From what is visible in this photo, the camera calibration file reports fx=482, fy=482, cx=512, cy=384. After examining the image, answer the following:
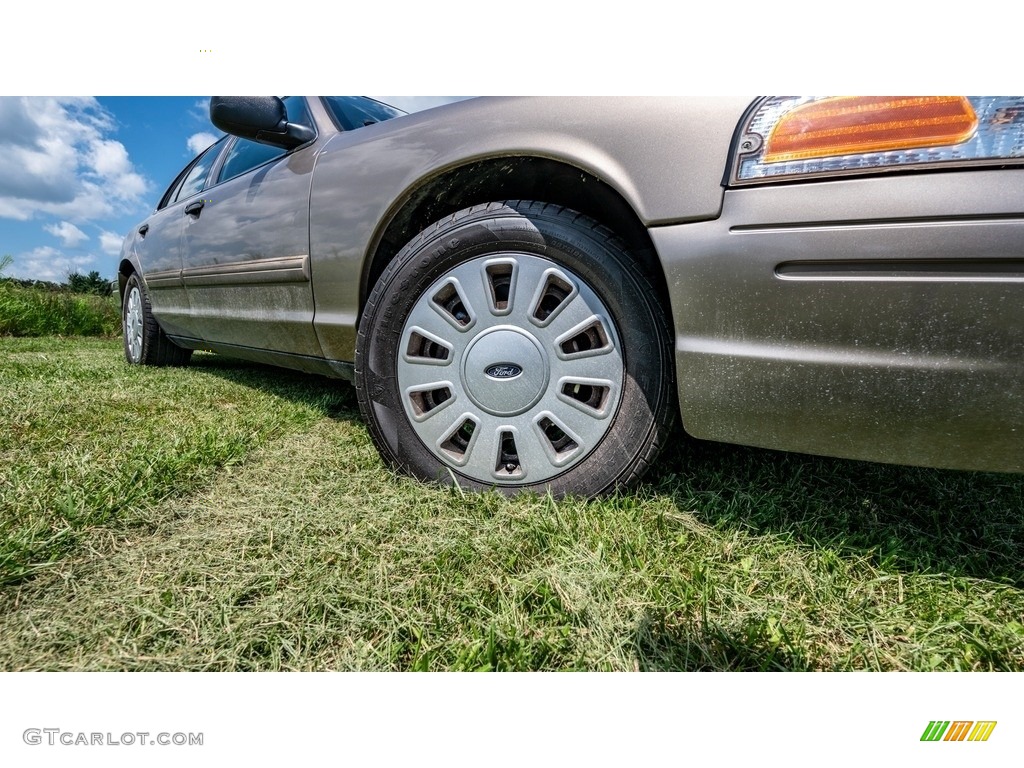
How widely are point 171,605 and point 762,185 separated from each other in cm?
132

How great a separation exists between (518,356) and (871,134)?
0.79 meters

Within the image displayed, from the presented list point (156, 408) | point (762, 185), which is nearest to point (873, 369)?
point (762, 185)

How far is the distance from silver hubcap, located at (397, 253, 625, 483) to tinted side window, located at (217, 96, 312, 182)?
1.09m

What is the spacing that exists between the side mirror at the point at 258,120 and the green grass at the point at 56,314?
3.24 meters

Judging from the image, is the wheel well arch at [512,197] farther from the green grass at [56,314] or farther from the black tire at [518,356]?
the green grass at [56,314]

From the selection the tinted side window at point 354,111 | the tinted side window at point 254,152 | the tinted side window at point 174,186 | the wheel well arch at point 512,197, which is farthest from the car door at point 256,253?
the tinted side window at point 174,186

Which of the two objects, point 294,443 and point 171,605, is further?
point 294,443

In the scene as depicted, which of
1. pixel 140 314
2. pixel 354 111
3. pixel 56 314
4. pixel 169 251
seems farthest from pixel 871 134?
pixel 56 314

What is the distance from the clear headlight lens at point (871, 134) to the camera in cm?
75

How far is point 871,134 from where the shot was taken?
820 mm

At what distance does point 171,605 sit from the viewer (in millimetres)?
856

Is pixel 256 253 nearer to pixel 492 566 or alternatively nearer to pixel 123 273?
pixel 492 566

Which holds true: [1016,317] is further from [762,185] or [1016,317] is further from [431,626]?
[431,626]
